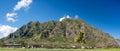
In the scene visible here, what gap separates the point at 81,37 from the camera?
123 m
